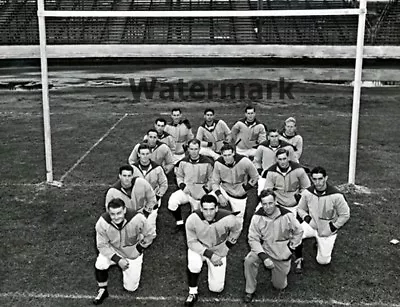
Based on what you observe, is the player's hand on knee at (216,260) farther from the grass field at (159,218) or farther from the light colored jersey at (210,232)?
the grass field at (159,218)

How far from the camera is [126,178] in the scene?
7008 millimetres

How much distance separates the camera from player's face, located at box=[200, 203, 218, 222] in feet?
19.7

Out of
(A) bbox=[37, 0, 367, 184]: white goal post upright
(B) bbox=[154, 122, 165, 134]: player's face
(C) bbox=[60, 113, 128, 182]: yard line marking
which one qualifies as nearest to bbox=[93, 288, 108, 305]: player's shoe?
(B) bbox=[154, 122, 165, 134]: player's face

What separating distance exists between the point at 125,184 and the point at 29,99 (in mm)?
13862

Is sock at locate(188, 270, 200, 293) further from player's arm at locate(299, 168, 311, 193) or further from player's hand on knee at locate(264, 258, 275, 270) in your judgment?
player's arm at locate(299, 168, 311, 193)

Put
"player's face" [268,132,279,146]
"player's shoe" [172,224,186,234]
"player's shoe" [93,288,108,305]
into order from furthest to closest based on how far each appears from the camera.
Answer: "player's face" [268,132,279,146] < "player's shoe" [172,224,186,234] < "player's shoe" [93,288,108,305]

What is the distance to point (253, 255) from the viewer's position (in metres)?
6.05

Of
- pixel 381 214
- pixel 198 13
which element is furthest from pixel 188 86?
pixel 381 214

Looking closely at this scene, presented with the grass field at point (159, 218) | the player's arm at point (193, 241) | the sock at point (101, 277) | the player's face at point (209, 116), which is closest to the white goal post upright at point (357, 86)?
the grass field at point (159, 218)

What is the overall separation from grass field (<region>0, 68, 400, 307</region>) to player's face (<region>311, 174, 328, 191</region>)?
3.10 ft

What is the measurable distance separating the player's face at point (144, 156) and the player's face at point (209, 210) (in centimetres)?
198

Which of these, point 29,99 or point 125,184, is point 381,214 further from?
point 29,99

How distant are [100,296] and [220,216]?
1.53 meters

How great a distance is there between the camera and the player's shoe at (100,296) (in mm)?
5992
